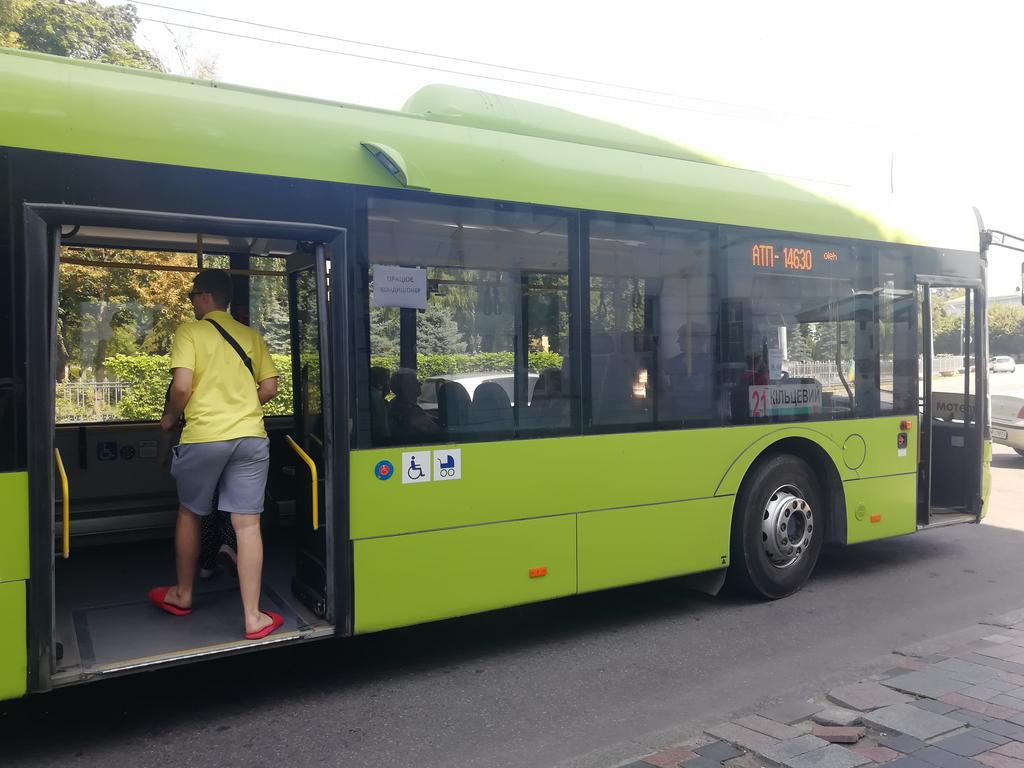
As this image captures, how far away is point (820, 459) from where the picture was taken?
6.63 metres

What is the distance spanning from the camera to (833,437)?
6617mm

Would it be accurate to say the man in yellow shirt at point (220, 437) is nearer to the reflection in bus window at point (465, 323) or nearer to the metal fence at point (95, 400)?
the reflection in bus window at point (465, 323)

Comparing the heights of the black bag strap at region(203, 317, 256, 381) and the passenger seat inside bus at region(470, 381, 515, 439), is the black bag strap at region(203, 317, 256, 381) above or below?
above

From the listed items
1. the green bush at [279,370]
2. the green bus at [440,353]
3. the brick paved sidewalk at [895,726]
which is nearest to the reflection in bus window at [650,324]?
the green bus at [440,353]

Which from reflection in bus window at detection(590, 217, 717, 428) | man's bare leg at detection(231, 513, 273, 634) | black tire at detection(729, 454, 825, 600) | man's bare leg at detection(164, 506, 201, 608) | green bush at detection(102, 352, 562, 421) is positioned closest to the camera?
man's bare leg at detection(231, 513, 273, 634)

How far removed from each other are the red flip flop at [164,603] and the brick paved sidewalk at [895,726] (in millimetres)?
2513

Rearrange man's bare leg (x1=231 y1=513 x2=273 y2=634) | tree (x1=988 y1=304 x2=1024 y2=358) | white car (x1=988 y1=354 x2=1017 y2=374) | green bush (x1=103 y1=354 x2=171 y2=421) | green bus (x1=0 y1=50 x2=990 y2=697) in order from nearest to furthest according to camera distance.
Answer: green bus (x1=0 y1=50 x2=990 y2=697) → man's bare leg (x1=231 y1=513 x2=273 y2=634) → green bush (x1=103 y1=354 x2=171 y2=421) → white car (x1=988 y1=354 x2=1017 y2=374) → tree (x1=988 y1=304 x2=1024 y2=358)

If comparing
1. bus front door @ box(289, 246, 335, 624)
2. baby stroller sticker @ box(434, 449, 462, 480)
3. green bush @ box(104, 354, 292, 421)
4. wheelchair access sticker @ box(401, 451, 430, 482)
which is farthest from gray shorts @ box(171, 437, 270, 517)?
green bush @ box(104, 354, 292, 421)

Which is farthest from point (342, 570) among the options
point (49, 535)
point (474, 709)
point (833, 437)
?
point (833, 437)

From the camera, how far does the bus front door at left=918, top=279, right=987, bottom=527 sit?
7.22 meters

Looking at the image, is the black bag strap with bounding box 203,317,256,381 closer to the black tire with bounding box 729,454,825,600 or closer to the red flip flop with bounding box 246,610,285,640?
the red flip flop with bounding box 246,610,285,640

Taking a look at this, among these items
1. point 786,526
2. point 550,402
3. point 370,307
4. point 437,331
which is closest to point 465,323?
point 437,331

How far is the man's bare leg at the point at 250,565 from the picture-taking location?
4.43 meters

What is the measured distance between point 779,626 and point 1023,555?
137 inches
